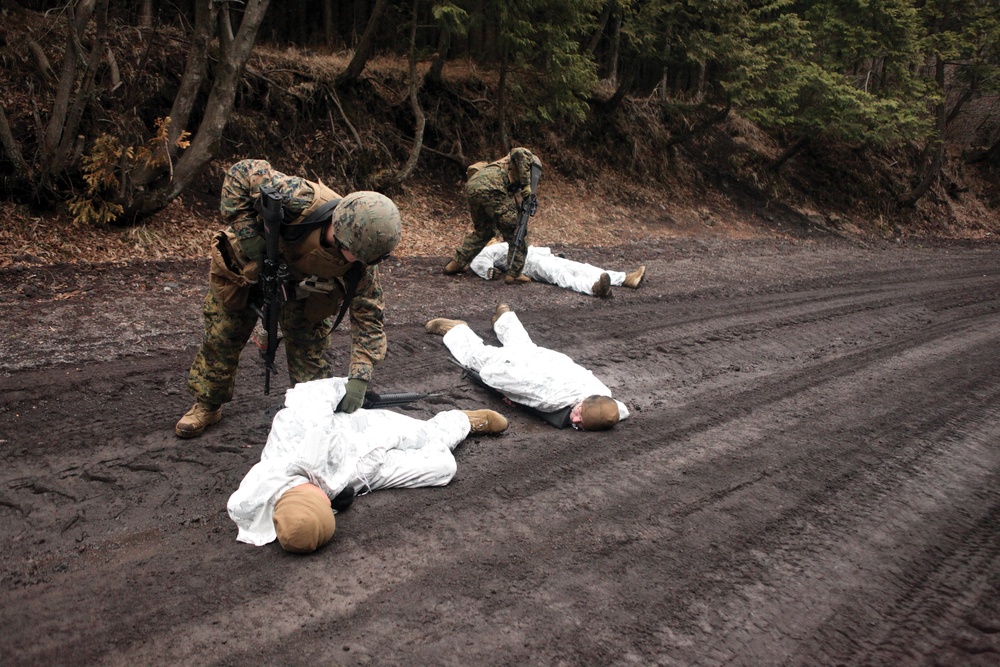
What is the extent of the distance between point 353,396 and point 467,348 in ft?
6.94

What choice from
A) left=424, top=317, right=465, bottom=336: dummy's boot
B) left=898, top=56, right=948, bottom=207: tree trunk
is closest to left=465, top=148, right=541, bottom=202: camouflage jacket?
left=424, top=317, right=465, bottom=336: dummy's boot

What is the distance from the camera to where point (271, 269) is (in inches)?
155

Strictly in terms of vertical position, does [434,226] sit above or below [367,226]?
below

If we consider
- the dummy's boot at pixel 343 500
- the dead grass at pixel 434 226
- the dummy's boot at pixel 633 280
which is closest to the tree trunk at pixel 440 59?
the dead grass at pixel 434 226

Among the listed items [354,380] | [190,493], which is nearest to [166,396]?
[190,493]

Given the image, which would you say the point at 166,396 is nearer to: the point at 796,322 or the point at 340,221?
the point at 340,221

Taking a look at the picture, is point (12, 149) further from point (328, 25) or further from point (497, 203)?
point (328, 25)

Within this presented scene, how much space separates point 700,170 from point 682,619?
16.2 meters

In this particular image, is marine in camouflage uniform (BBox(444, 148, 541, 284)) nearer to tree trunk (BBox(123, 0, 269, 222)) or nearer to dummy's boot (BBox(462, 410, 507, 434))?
tree trunk (BBox(123, 0, 269, 222))

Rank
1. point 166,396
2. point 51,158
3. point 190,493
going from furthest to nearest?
point 51,158, point 166,396, point 190,493

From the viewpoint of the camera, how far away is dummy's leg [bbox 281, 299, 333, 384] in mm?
4283

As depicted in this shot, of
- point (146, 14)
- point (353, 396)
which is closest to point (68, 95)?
point (146, 14)

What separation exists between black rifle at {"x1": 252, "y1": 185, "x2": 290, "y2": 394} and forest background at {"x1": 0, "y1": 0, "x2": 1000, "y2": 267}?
477cm

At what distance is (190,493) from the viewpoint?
3.82 metres
